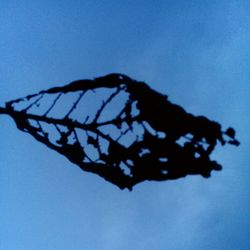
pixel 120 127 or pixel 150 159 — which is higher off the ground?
pixel 120 127

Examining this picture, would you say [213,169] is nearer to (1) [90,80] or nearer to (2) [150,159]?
(2) [150,159]

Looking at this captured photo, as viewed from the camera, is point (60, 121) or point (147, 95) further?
point (60, 121)

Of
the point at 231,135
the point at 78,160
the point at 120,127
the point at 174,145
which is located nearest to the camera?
the point at 231,135

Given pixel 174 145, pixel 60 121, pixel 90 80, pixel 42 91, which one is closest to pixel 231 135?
pixel 174 145

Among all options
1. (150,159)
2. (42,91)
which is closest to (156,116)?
(150,159)

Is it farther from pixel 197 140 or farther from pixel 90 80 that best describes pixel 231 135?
pixel 90 80

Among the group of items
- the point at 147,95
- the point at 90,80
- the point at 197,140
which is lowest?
the point at 197,140

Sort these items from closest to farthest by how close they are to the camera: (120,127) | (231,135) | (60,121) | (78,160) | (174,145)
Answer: (231,135)
(174,145)
(120,127)
(78,160)
(60,121)

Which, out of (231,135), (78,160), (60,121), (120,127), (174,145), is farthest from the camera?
Result: (60,121)

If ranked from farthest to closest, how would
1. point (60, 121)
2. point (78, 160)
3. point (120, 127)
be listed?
point (60, 121)
point (78, 160)
point (120, 127)
